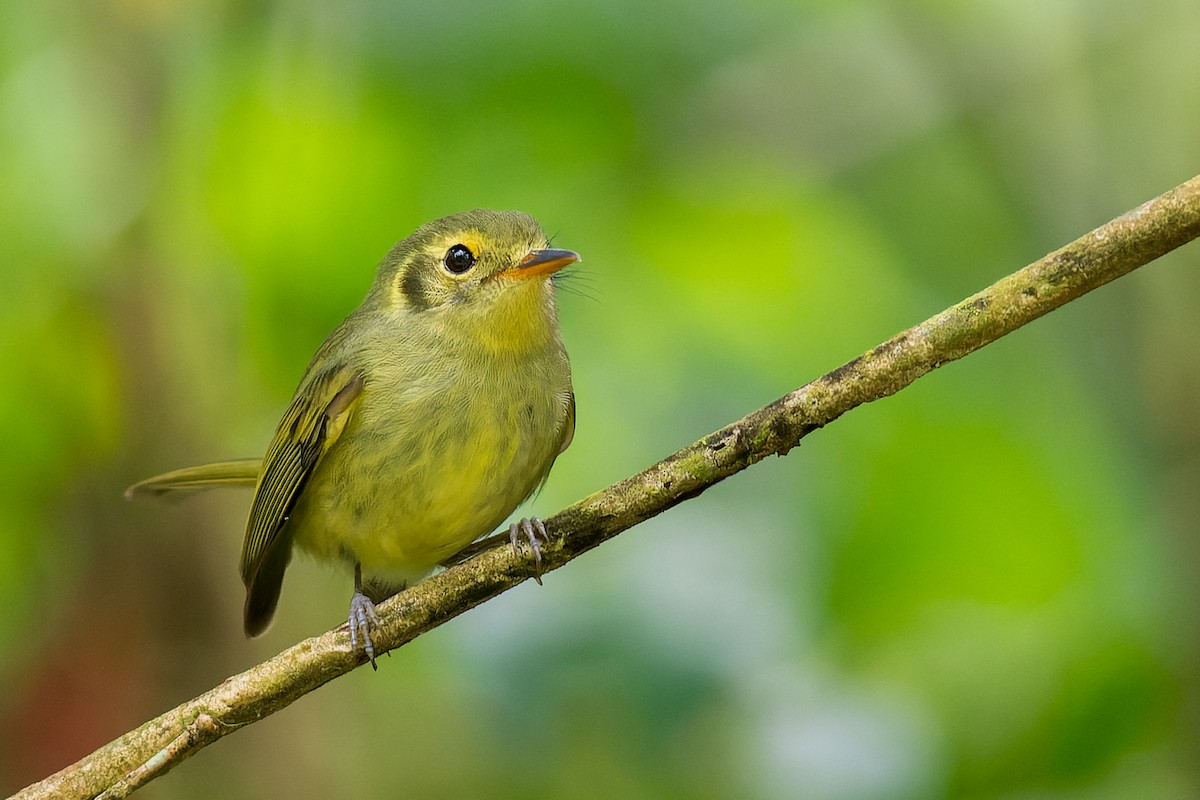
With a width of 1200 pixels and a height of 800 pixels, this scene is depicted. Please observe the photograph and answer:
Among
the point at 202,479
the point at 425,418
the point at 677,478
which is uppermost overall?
the point at 202,479

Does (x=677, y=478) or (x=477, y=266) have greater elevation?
(x=477, y=266)

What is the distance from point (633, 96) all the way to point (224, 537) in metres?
1.74

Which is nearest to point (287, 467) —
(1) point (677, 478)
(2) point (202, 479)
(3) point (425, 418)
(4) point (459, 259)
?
(2) point (202, 479)

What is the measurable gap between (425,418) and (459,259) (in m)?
0.47

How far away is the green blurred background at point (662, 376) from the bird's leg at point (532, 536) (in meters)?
0.43

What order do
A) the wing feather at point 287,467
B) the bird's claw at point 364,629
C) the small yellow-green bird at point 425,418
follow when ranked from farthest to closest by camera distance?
the wing feather at point 287,467, the small yellow-green bird at point 425,418, the bird's claw at point 364,629

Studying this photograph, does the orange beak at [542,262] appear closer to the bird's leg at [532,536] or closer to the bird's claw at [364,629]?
the bird's leg at [532,536]

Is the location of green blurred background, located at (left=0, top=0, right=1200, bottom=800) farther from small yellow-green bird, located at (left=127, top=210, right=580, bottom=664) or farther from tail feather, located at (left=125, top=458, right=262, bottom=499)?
small yellow-green bird, located at (left=127, top=210, right=580, bottom=664)

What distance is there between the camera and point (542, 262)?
3416mm

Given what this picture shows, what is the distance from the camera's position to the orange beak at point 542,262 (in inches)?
131

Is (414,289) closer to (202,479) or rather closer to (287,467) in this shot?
(287,467)

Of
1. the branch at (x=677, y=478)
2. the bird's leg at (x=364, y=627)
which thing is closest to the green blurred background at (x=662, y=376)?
the bird's leg at (x=364, y=627)

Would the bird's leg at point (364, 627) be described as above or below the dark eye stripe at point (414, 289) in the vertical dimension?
below

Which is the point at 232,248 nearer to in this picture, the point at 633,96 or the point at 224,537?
the point at 224,537
